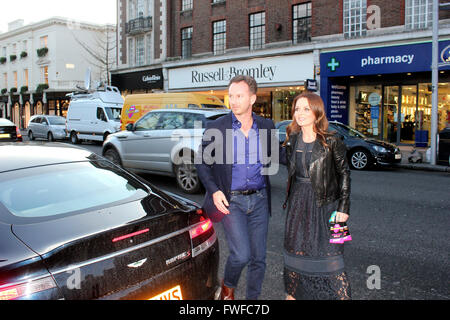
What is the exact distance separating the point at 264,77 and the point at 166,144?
1278cm

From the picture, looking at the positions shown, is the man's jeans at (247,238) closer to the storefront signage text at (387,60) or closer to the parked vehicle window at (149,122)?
the parked vehicle window at (149,122)

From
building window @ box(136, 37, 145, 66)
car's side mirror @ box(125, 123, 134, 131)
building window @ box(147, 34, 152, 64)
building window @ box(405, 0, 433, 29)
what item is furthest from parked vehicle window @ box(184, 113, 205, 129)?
building window @ box(136, 37, 145, 66)

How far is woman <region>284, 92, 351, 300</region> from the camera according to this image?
2.74 metres

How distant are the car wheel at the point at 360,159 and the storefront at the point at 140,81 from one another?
54.2 feet

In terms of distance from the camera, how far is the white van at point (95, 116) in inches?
773

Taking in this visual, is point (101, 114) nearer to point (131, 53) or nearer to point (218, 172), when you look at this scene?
point (131, 53)

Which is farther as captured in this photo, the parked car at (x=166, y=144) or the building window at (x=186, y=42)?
the building window at (x=186, y=42)

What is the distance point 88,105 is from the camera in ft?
67.4

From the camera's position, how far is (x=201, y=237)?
106 inches

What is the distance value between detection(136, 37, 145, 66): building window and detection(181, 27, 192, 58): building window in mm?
4045

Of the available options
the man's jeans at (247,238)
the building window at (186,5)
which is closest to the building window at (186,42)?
the building window at (186,5)

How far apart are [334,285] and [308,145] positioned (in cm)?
103

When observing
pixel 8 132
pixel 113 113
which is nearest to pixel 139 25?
pixel 113 113
